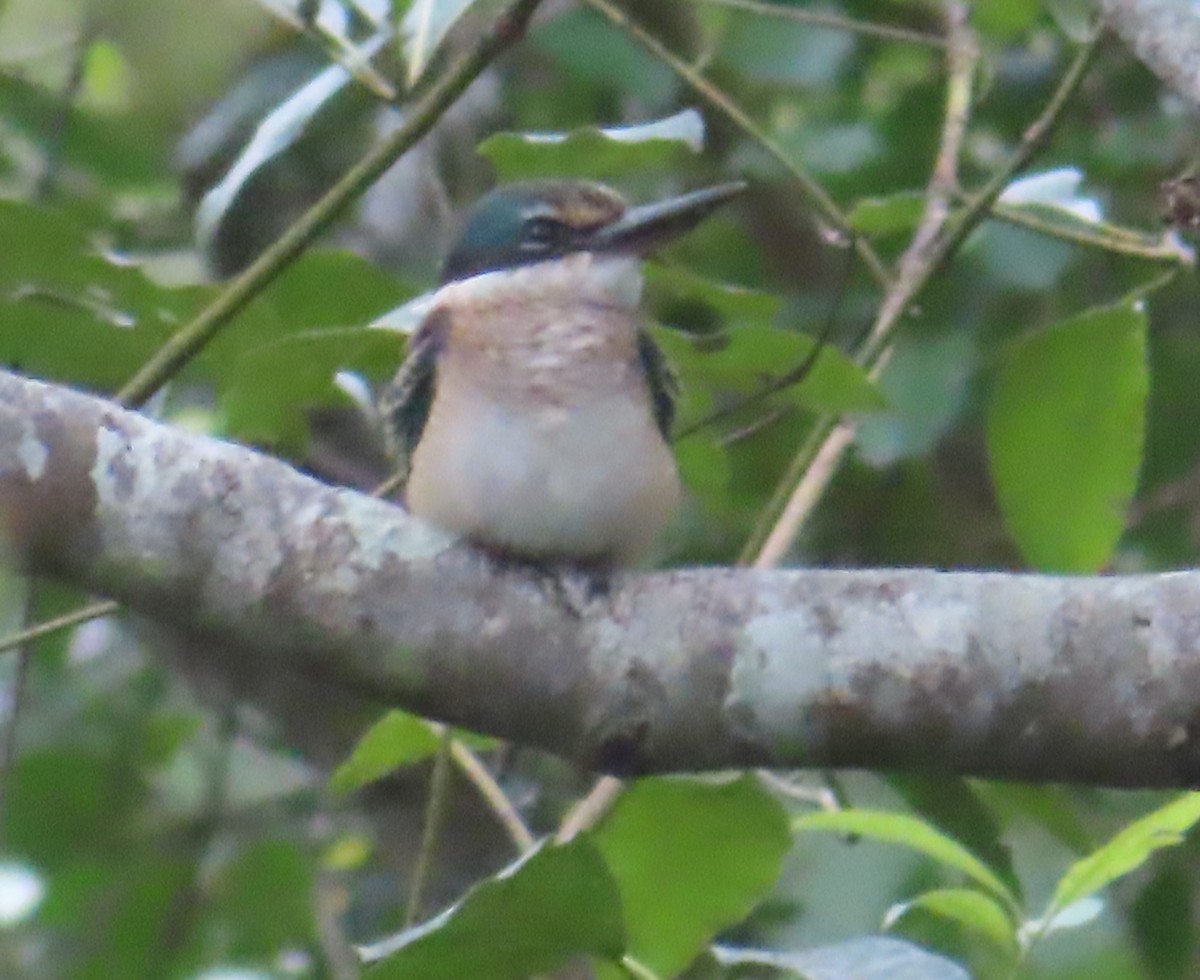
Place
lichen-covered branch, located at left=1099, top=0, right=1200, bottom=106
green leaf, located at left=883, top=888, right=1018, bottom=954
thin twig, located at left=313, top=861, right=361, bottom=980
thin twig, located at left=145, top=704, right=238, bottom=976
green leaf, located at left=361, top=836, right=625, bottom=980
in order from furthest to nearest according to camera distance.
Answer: thin twig, located at left=145, top=704, right=238, bottom=976
thin twig, located at left=313, top=861, right=361, bottom=980
lichen-covered branch, located at left=1099, top=0, right=1200, bottom=106
green leaf, located at left=883, top=888, right=1018, bottom=954
green leaf, located at left=361, top=836, right=625, bottom=980

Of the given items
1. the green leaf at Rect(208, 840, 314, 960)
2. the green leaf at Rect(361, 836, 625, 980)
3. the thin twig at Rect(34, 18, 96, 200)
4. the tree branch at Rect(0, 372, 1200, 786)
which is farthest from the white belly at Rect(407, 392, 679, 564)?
the green leaf at Rect(208, 840, 314, 960)

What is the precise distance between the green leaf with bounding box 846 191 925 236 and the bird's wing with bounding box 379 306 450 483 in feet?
1.65

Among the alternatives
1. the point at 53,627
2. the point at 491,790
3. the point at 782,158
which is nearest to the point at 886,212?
the point at 782,158

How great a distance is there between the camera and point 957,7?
3131mm

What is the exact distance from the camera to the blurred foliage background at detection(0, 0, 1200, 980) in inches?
90.7

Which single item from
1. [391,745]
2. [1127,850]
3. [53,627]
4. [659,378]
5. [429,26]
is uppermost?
[429,26]

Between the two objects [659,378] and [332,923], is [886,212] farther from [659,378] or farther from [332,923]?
[332,923]

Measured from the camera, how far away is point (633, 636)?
6.12 ft

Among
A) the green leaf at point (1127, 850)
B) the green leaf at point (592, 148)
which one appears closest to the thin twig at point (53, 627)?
the green leaf at point (592, 148)

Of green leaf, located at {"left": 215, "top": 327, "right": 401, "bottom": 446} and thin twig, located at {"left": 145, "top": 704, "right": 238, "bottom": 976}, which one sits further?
thin twig, located at {"left": 145, "top": 704, "right": 238, "bottom": 976}

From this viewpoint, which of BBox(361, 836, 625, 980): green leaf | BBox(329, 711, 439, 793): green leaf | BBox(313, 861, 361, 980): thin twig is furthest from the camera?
BBox(313, 861, 361, 980): thin twig

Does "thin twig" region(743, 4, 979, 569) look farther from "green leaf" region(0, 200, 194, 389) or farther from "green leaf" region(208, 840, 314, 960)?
"green leaf" region(208, 840, 314, 960)

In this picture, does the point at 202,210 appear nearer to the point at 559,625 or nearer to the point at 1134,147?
the point at 559,625

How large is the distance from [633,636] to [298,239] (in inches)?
27.0
